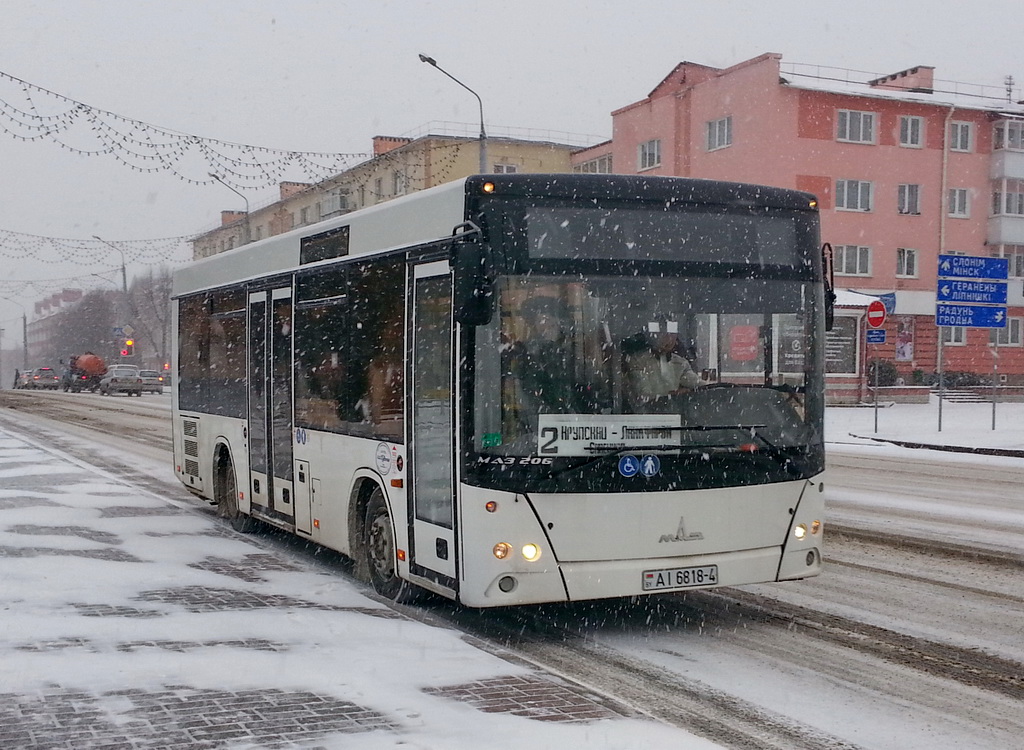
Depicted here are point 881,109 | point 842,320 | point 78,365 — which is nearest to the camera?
point 842,320

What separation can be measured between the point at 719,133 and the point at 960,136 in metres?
10.9

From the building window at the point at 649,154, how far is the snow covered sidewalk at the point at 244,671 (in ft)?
152

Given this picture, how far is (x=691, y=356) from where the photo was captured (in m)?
7.08

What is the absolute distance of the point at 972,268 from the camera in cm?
2594

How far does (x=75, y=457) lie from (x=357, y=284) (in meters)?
13.7

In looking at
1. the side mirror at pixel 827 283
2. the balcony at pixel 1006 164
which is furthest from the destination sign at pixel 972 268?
the balcony at pixel 1006 164

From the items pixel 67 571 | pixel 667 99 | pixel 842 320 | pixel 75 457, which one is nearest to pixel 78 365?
pixel 667 99

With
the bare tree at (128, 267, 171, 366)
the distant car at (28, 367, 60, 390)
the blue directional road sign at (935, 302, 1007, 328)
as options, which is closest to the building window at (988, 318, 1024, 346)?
the blue directional road sign at (935, 302, 1007, 328)

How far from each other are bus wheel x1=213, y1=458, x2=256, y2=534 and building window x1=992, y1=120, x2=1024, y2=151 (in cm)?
4776

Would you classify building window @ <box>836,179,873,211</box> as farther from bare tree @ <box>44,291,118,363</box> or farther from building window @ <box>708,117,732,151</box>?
bare tree @ <box>44,291,118,363</box>

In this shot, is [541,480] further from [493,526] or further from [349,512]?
[349,512]

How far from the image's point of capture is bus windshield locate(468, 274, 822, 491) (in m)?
6.91

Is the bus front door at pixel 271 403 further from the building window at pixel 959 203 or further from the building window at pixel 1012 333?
the building window at pixel 1012 333

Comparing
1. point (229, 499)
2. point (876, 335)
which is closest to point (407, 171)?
point (876, 335)
